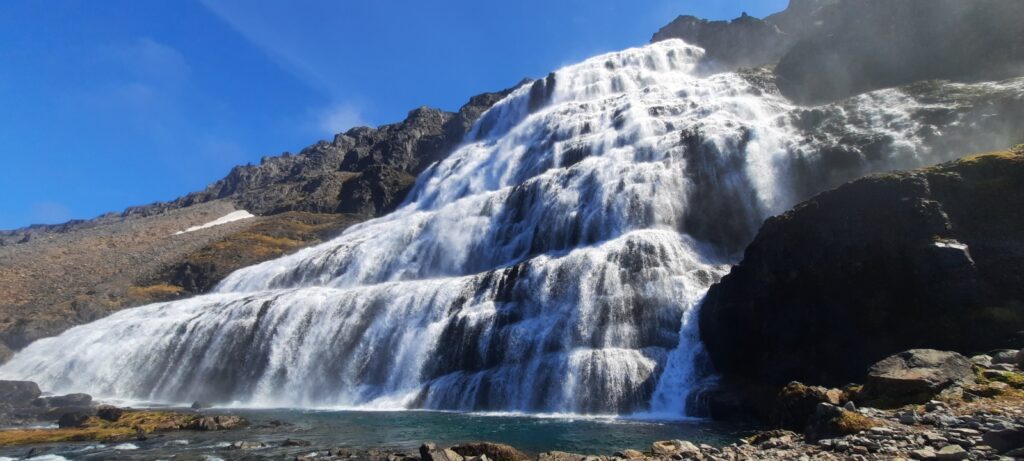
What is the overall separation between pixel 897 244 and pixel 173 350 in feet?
164

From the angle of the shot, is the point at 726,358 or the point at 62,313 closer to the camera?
the point at 726,358

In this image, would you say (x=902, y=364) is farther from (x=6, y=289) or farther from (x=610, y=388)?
(x=6, y=289)

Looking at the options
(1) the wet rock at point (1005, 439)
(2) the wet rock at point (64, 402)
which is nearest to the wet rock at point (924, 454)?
(1) the wet rock at point (1005, 439)

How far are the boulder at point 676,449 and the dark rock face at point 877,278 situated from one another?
1301 centimetres

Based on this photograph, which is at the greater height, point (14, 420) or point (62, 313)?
point (62, 313)

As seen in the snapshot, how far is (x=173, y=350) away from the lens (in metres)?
48.2

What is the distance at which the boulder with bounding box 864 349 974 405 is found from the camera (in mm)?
14516

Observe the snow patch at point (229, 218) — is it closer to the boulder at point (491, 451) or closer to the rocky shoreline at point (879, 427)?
the rocky shoreline at point (879, 427)

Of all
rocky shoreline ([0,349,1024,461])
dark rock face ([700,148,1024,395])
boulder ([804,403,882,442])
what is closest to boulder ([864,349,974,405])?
rocky shoreline ([0,349,1024,461])


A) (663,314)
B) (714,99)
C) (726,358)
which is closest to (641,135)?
(714,99)

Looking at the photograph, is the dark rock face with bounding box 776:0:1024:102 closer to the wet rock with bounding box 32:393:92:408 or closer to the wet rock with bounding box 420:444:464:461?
the wet rock with bounding box 420:444:464:461

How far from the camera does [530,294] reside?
121 feet

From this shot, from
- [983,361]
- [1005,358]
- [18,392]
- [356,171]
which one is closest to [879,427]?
[983,361]

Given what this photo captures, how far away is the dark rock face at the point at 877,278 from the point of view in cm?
2172
